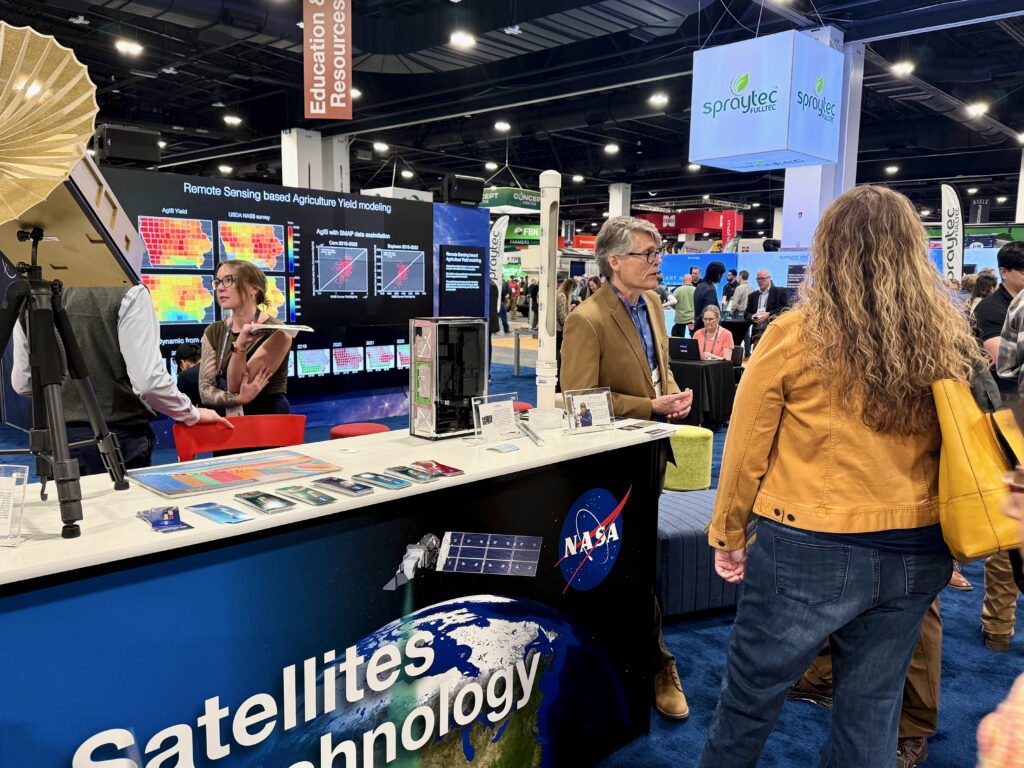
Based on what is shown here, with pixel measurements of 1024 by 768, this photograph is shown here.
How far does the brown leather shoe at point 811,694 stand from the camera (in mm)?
2555

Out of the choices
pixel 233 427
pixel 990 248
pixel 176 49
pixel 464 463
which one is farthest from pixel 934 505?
pixel 990 248

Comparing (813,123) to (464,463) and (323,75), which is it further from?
(464,463)

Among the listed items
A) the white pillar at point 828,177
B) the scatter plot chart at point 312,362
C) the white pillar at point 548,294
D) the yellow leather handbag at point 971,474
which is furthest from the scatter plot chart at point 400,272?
the yellow leather handbag at point 971,474

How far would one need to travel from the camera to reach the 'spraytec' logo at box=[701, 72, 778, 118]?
5.79 m

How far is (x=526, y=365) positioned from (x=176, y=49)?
259 inches

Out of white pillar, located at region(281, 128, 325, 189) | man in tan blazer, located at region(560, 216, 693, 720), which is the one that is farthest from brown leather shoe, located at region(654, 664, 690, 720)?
white pillar, located at region(281, 128, 325, 189)

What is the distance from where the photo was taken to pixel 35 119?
Result: 1.20 meters

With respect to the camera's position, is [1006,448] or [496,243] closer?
[1006,448]

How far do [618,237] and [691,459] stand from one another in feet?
7.50

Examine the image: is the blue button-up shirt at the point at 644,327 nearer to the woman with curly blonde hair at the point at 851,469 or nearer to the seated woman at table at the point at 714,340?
the woman with curly blonde hair at the point at 851,469

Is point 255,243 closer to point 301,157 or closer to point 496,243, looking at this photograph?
point 496,243

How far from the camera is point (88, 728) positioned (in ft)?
3.84

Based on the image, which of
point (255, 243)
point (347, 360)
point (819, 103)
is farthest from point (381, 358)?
point (819, 103)

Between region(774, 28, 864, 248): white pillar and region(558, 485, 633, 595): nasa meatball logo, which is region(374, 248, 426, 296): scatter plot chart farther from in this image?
region(558, 485, 633, 595): nasa meatball logo
